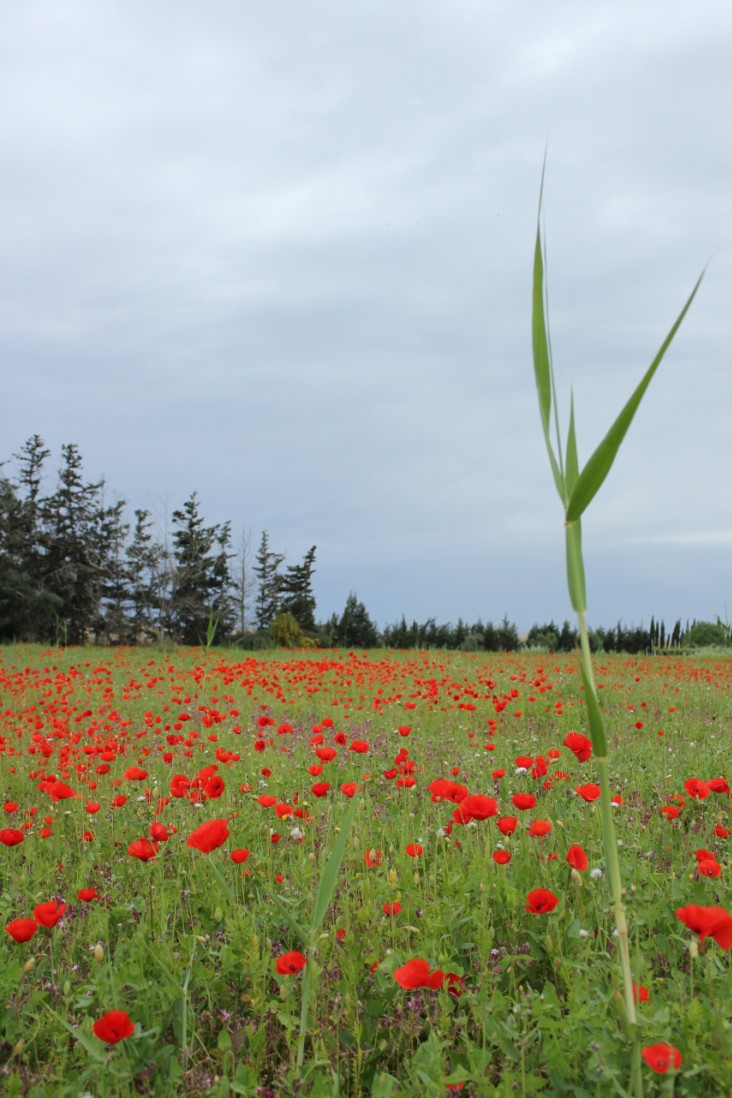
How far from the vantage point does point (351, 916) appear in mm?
3311

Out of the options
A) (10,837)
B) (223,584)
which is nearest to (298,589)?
(223,584)

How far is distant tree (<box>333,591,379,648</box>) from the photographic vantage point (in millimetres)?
30875

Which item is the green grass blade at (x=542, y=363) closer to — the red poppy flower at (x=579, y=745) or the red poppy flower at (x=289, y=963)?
the red poppy flower at (x=579, y=745)

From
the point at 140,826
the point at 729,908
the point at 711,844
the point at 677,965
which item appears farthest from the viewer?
the point at 140,826

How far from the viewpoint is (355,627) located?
31094mm

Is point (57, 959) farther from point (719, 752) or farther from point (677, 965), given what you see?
point (719, 752)

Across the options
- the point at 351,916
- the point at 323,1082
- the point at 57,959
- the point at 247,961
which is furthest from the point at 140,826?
the point at 323,1082

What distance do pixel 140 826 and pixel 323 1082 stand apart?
9.55 ft

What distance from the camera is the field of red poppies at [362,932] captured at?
7.34 ft

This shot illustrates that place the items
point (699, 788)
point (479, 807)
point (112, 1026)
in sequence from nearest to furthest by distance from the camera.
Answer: point (112, 1026), point (479, 807), point (699, 788)

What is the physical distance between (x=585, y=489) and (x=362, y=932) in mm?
2241

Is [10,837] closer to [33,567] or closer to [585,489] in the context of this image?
[585,489]

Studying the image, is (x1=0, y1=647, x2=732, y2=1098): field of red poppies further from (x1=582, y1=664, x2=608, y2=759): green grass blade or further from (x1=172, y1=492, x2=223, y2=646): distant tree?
(x1=172, y1=492, x2=223, y2=646): distant tree

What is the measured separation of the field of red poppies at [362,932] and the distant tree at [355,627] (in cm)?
2466
